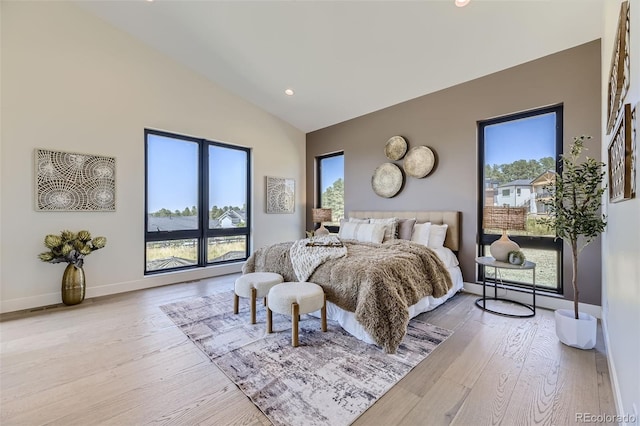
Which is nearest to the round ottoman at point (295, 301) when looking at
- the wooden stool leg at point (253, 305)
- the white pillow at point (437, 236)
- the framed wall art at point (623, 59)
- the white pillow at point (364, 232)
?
the wooden stool leg at point (253, 305)

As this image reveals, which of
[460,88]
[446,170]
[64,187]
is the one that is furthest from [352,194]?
[64,187]

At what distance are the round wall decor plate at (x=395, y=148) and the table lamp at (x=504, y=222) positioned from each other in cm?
176

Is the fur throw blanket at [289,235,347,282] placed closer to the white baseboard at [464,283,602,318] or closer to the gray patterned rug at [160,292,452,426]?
the gray patterned rug at [160,292,452,426]

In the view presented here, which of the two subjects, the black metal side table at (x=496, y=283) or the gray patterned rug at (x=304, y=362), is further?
the black metal side table at (x=496, y=283)

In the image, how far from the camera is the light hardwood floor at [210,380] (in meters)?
1.53

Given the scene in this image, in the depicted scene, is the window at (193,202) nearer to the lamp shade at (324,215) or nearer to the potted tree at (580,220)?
the lamp shade at (324,215)

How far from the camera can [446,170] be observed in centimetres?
395

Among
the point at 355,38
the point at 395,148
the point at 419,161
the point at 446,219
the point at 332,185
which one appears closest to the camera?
the point at 355,38

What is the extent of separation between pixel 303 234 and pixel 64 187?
4.06 meters

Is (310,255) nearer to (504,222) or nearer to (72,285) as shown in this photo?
(504,222)

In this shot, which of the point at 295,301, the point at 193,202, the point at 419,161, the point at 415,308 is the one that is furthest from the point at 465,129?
the point at 193,202

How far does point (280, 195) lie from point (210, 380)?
409 cm

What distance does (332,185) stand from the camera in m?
5.76

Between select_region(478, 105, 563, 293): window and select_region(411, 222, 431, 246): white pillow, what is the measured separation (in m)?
0.70
